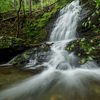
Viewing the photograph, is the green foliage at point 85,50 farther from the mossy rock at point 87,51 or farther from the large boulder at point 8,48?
the large boulder at point 8,48

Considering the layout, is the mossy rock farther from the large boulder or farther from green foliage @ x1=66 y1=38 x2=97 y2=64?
the large boulder

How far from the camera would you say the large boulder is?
518 cm

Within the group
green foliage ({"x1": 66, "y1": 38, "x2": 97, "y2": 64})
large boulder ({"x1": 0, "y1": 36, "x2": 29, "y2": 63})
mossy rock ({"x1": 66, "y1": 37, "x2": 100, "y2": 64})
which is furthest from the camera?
large boulder ({"x1": 0, "y1": 36, "x2": 29, "y2": 63})

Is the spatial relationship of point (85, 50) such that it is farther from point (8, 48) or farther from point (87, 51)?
point (8, 48)

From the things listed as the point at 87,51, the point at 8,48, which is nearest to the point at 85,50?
the point at 87,51

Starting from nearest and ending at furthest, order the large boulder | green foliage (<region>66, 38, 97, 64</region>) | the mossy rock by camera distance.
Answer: green foliage (<region>66, 38, 97, 64</region>)
the mossy rock
the large boulder

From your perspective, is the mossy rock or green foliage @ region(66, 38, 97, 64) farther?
the mossy rock

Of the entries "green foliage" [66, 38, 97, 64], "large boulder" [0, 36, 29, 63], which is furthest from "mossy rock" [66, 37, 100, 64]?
"large boulder" [0, 36, 29, 63]

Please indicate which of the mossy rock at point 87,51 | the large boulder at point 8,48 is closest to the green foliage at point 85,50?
the mossy rock at point 87,51

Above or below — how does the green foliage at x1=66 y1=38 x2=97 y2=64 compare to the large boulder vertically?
below

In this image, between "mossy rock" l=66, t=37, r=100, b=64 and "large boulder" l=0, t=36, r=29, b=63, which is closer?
"mossy rock" l=66, t=37, r=100, b=64

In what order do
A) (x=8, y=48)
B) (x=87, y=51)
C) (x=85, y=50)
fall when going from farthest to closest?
(x=8, y=48) → (x=85, y=50) → (x=87, y=51)

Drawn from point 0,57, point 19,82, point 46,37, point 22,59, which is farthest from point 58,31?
point 19,82

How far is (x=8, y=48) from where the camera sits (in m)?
5.23
